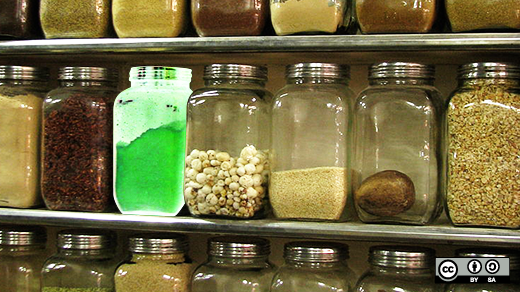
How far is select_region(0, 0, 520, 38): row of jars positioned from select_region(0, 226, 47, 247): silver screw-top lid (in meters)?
0.44

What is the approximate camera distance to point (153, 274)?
1425mm

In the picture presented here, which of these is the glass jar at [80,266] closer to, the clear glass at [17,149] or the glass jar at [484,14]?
the clear glass at [17,149]

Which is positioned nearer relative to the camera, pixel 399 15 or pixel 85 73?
pixel 399 15

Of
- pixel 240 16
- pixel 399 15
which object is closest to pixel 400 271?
pixel 399 15

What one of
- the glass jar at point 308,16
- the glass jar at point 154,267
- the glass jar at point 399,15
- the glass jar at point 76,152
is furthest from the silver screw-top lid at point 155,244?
the glass jar at point 399,15

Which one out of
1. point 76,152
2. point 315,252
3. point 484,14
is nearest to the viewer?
point 484,14

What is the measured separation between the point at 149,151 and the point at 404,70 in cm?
55

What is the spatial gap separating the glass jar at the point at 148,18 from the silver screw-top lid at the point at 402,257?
24.2 inches

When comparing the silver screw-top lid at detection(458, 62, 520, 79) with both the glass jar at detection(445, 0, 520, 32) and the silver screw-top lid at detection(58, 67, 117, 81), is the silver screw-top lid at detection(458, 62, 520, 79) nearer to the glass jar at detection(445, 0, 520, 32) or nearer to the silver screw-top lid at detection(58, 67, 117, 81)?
the glass jar at detection(445, 0, 520, 32)

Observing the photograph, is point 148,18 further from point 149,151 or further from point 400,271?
point 400,271

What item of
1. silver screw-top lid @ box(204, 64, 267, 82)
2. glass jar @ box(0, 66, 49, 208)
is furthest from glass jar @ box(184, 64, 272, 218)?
glass jar @ box(0, 66, 49, 208)

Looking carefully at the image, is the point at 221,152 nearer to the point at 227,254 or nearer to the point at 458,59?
the point at 227,254

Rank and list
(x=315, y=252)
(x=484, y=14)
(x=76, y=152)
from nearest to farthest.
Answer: (x=484, y=14), (x=315, y=252), (x=76, y=152)

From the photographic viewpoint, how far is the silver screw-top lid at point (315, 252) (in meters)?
1.36
